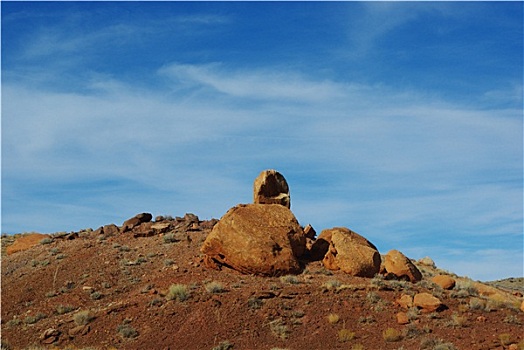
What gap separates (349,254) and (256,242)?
15.8 ft

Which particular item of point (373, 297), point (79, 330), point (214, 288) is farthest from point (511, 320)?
point (79, 330)

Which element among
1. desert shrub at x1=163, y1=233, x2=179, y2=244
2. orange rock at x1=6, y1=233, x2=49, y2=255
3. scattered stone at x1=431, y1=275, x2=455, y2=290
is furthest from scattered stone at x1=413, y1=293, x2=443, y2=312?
orange rock at x1=6, y1=233, x2=49, y2=255

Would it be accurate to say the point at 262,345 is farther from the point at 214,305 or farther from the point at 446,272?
the point at 446,272

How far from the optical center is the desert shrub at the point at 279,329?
2286 cm

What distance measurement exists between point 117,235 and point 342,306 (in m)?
18.7

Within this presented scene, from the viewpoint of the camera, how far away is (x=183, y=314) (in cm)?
2448

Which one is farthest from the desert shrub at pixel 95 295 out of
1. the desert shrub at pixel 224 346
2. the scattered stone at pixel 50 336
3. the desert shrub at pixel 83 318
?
the desert shrub at pixel 224 346

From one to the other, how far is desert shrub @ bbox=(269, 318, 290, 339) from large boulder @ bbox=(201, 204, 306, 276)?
5.07 metres

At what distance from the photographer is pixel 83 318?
81.6 ft

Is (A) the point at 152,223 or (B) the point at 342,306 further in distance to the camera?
(A) the point at 152,223

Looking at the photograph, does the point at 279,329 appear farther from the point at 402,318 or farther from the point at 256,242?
the point at 256,242

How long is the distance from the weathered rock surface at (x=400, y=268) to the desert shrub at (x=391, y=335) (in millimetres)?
7895

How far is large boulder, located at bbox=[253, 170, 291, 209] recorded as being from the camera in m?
33.1

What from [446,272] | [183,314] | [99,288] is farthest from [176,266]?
[446,272]
